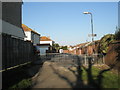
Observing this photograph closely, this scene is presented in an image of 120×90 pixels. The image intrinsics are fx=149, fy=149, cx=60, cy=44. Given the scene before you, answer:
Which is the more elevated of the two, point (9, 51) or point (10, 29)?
point (10, 29)

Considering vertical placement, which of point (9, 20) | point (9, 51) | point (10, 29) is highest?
point (9, 20)

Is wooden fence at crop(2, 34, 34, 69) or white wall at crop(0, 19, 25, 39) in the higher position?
white wall at crop(0, 19, 25, 39)

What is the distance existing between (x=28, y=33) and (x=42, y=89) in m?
33.5

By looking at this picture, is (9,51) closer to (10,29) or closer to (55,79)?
(55,79)

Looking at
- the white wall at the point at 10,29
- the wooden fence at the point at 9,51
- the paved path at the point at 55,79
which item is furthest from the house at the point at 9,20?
the paved path at the point at 55,79

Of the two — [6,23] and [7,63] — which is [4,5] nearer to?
[6,23]

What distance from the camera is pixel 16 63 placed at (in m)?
9.40

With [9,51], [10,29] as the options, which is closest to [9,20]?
[10,29]

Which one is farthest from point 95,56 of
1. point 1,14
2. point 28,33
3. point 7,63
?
point 28,33

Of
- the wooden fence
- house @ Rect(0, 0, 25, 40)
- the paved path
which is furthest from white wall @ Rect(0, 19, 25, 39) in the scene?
the paved path

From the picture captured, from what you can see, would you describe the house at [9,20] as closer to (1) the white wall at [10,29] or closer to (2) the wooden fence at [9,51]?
(1) the white wall at [10,29]

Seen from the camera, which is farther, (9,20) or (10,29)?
(9,20)

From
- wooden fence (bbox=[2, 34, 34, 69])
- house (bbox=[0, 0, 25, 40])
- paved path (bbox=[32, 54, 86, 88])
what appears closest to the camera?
paved path (bbox=[32, 54, 86, 88])

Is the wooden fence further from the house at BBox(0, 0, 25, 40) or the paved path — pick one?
the house at BBox(0, 0, 25, 40)
